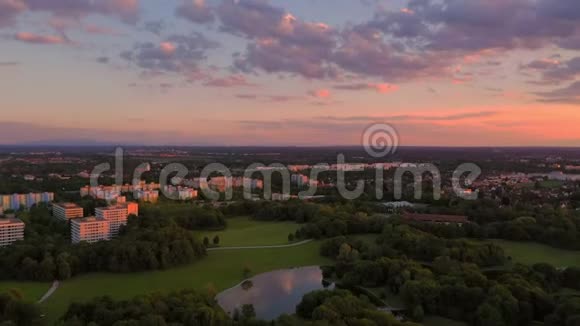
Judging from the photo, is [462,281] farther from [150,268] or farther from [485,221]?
[485,221]

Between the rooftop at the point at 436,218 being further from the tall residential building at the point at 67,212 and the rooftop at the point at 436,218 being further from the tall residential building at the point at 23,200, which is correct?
the tall residential building at the point at 23,200

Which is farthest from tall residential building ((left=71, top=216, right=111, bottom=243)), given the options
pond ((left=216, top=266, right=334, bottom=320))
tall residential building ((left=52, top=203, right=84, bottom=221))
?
pond ((left=216, top=266, right=334, bottom=320))

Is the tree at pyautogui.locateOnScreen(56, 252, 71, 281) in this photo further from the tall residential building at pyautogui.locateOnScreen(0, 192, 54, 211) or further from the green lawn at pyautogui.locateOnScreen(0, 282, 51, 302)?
the tall residential building at pyautogui.locateOnScreen(0, 192, 54, 211)

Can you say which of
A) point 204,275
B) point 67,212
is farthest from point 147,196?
point 204,275

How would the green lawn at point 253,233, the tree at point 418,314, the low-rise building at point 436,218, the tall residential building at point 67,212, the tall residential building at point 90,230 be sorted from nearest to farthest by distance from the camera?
the tree at point 418,314, the tall residential building at point 90,230, the green lawn at point 253,233, the low-rise building at point 436,218, the tall residential building at point 67,212

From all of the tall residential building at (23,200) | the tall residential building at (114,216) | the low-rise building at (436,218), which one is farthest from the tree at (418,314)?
the tall residential building at (23,200)
